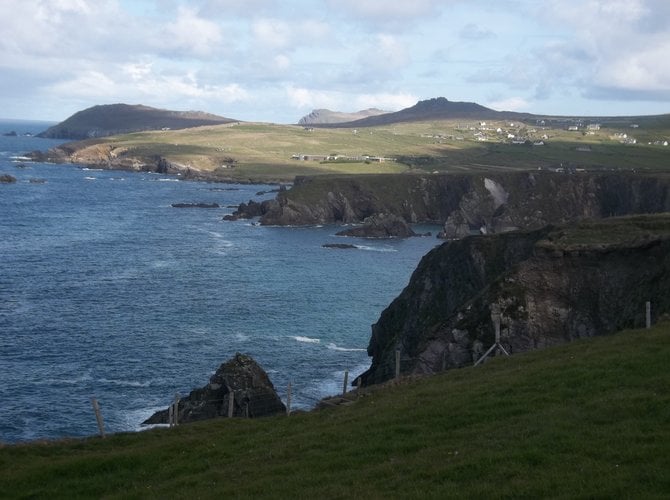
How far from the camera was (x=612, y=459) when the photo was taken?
1639 cm

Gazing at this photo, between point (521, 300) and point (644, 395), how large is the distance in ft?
83.9

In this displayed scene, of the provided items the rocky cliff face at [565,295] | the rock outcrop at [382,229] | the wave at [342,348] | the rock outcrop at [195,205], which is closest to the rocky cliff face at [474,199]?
the rock outcrop at [382,229]

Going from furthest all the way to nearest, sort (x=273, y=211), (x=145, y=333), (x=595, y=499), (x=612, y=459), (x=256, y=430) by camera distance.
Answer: (x=273, y=211), (x=145, y=333), (x=256, y=430), (x=612, y=459), (x=595, y=499)

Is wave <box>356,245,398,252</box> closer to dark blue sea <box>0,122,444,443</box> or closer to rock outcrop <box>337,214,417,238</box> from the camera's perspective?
dark blue sea <box>0,122,444,443</box>

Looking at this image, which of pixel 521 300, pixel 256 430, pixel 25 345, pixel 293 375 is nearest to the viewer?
pixel 256 430

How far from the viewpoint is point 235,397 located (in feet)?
150

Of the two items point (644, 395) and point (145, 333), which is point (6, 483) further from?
point (145, 333)

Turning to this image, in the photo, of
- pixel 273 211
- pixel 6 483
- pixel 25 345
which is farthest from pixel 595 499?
pixel 273 211

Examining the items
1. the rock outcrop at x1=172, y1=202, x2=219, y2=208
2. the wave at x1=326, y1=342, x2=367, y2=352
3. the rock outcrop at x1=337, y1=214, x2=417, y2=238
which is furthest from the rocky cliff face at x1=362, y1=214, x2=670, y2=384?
the rock outcrop at x1=172, y1=202, x2=219, y2=208

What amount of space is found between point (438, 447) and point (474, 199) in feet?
472

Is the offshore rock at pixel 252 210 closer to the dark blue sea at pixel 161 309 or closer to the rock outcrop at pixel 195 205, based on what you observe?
the dark blue sea at pixel 161 309

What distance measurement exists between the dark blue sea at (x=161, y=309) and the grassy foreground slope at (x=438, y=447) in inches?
899

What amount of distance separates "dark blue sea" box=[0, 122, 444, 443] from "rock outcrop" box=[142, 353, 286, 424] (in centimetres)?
376

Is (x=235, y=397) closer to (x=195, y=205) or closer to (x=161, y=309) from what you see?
(x=161, y=309)
